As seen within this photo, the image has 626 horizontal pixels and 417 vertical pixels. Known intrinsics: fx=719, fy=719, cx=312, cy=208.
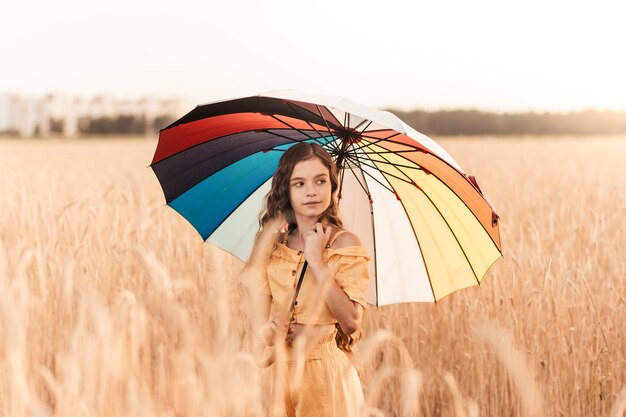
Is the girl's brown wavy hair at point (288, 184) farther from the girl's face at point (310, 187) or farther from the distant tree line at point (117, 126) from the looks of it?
the distant tree line at point (117, 126)

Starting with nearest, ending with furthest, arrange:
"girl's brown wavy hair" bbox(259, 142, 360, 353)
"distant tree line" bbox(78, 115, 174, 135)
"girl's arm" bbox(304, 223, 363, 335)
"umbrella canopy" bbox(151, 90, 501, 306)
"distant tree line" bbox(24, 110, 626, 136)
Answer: "girl's arm" bbox(304, 223, 363, 335), "girl's brown wavy hair" bbox(259, 142, 360, 353), "umbrella canopy" bbox(151, 90, 501, 306), "distant tree line" bbox(24, 110, 626, 136), "distant tree line" bbox(78, 115, 174, 135)

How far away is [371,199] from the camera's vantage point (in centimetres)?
284

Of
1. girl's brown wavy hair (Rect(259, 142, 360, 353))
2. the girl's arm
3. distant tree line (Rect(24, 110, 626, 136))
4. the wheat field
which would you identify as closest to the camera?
the wheat field

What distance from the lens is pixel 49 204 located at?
5598 mm

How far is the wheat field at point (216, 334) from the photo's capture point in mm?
1454

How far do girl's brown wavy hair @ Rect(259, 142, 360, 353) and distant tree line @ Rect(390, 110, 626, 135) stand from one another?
43278mm

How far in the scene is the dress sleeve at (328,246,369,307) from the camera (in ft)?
7.19

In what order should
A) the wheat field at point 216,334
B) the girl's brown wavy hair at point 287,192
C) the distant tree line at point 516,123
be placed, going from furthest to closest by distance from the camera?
the distant tree line at point 516,123
the girl's brown wavy hair at point 287,192
the wheat field at point 216,334

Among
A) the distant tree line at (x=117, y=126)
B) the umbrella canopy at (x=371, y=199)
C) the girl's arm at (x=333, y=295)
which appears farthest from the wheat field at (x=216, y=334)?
the distant tree line at (x=117, y=126)

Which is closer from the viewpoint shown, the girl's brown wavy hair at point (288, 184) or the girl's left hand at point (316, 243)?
the girl's left hand at point (316, 243)

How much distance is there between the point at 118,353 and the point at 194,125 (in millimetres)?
1558

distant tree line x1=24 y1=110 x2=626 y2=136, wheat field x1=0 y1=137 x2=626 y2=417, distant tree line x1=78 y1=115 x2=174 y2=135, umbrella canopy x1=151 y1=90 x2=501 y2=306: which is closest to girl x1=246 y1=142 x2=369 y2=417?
wheat field x1=0 y1=137 x2=626 y2=417

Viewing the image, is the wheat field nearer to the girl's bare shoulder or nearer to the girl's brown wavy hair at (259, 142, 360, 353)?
the girl's brown wavy hair at (259, 142, 360, 353)

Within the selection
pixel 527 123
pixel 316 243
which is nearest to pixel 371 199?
pixel 316 243
